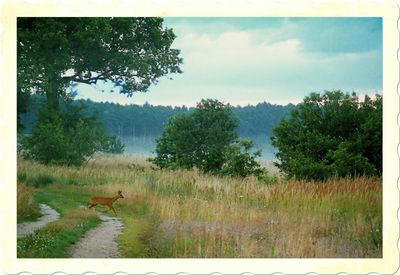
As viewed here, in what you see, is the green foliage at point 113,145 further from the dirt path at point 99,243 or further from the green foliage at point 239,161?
the green foliage at point 239,161

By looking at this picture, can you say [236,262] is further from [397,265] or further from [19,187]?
[19,187]

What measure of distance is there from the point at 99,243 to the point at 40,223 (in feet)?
2.30

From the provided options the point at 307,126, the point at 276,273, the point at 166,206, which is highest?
the point at 307,126

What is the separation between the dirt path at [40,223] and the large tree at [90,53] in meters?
1.19

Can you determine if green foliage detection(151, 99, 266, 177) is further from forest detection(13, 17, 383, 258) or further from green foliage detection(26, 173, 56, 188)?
green foliage detection(26, 173, 56, 188)

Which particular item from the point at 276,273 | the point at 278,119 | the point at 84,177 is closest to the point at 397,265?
the point at 276,273

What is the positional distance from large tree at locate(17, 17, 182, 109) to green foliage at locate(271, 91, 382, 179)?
5.04ft

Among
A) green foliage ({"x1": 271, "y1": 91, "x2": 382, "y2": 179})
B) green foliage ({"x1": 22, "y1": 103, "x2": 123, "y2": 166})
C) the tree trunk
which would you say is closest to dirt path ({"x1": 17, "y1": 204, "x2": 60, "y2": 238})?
green foliage ({"x1": 22, "y1": 103, "x2": 123, "y2": 166})

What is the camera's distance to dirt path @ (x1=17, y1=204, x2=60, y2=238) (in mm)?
9398

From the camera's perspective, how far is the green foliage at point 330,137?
9578 millimetres

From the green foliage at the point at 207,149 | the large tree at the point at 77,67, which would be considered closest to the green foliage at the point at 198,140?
the green foliage at the point at 207,149

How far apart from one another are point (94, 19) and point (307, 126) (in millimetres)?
2745
